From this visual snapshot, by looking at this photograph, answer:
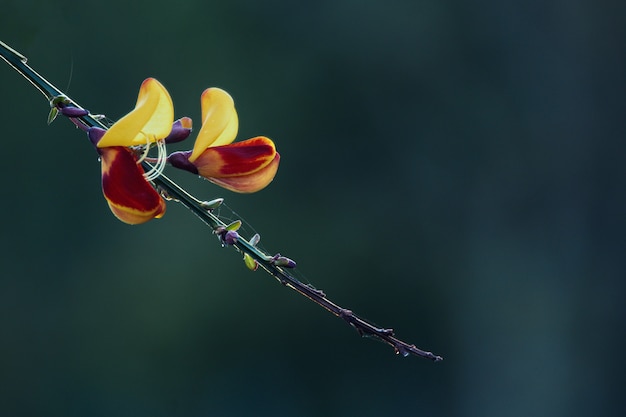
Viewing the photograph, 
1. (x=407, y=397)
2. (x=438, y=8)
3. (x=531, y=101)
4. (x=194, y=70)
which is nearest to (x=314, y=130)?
(x=194, y=70)

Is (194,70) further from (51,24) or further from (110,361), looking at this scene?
(110,361)

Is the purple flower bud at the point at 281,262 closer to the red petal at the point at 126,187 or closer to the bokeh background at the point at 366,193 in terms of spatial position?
the red petal at the point at 126,187

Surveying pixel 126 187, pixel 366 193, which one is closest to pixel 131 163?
pixel 126 187

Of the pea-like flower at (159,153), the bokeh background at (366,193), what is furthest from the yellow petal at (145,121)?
the bokeh background at (366,193)

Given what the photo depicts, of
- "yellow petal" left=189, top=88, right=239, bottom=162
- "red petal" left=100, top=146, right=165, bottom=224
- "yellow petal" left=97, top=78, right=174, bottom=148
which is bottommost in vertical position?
"red petal" left=100, top=146, right=165, bottom=224

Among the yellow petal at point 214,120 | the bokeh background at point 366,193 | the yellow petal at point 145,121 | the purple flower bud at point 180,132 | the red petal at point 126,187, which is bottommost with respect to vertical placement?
the red petal at point 126,187

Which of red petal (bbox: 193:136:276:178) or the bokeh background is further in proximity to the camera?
the bokeh background

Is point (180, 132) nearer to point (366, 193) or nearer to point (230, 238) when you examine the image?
point (230, 238)

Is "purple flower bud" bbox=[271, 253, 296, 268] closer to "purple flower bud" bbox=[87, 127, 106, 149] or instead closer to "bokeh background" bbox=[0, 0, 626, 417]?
"purple flower bud" bbox=[87, 127, 106, 149]

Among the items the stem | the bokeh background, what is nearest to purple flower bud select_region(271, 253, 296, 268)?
the stem
